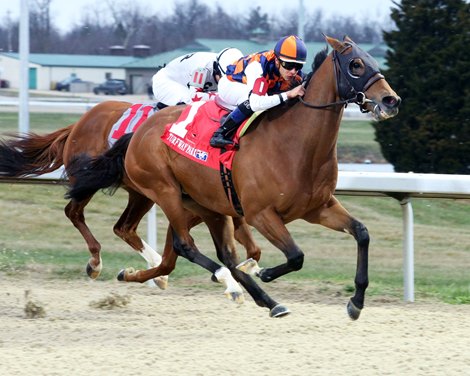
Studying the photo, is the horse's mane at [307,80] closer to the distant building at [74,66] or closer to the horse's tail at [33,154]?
the horse's tail at [33,154]

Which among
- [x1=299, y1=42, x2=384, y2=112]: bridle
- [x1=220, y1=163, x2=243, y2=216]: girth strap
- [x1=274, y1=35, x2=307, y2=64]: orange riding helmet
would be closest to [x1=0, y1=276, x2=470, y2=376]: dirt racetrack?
[x1=220, y1=163, x2=243, y2=216]: girth strap

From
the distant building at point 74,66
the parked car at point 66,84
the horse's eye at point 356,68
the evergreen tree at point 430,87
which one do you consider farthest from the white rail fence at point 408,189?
the parked car at point 66,84

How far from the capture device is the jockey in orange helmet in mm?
5613

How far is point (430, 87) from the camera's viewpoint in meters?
12.6

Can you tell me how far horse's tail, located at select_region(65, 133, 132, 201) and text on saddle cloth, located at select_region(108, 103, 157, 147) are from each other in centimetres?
20

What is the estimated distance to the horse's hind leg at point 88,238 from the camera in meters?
7.17

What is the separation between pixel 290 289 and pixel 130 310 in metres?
1.36

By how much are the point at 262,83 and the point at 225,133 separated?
1.17 feet

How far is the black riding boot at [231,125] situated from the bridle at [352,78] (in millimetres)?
401

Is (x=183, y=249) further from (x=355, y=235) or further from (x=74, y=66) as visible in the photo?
(x=74, y=66)

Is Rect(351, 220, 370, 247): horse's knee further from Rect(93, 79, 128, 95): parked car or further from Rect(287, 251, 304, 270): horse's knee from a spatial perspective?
Rect(93, 79, 128, 95): parked car

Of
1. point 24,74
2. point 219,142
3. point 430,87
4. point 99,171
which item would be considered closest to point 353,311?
point 219,142

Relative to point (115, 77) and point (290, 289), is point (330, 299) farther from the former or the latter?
point (115, 77)

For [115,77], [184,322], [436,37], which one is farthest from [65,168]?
[115,77]
